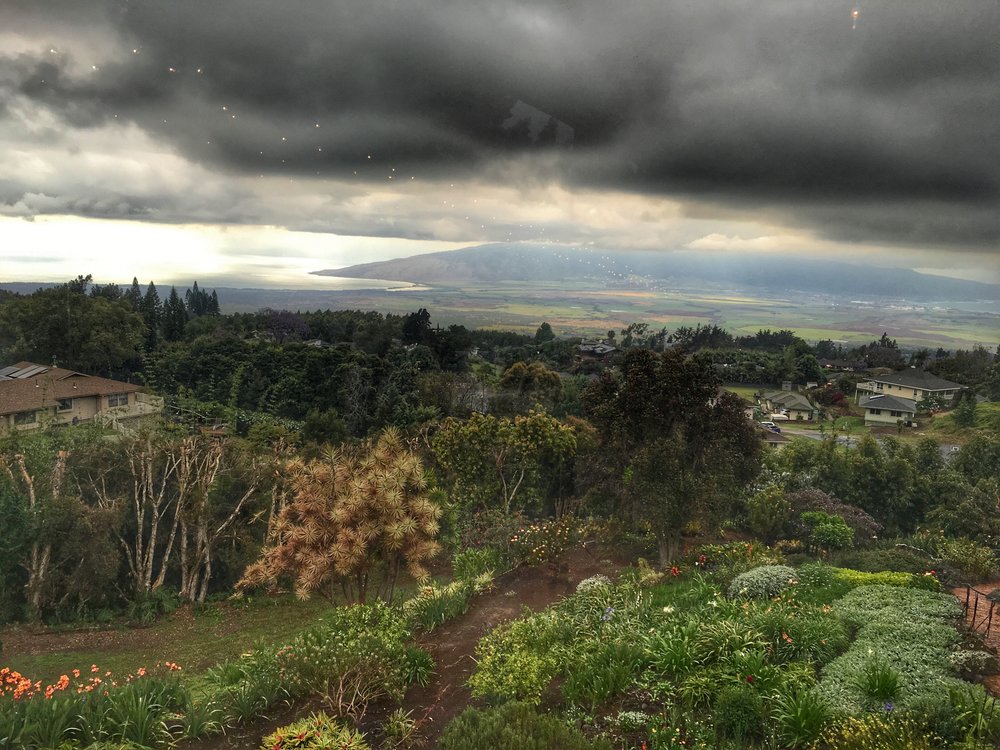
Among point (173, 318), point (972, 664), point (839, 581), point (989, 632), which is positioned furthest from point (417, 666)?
point (173, 318)

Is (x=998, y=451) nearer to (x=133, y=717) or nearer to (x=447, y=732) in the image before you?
(x=447, y=732)

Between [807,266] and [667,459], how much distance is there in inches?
1998

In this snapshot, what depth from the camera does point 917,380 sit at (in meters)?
31.6

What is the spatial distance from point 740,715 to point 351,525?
4950mm

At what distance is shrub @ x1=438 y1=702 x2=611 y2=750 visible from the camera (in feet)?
13.7

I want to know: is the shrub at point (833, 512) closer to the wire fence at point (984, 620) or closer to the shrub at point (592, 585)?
the wire fence at point (984, 620)

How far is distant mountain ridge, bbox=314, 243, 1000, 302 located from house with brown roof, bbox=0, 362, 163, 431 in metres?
23.4

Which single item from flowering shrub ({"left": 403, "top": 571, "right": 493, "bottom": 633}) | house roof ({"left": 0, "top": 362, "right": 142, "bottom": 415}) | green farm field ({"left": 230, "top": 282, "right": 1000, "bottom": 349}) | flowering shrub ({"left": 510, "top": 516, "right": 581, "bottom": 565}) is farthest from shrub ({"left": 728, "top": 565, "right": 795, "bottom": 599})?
green farm field ({"left": 230, "top": 282, "right": 1000, "bottom": 349})

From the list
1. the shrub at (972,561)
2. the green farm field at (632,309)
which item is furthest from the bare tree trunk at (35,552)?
the green farm field at (632,309)

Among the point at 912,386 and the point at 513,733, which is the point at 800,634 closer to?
the point at 513,733

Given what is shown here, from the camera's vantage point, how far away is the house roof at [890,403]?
2770 centimetres

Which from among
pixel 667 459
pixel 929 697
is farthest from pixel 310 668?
pixel 667 459

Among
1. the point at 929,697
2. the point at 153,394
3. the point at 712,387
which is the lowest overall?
the point at 153,394

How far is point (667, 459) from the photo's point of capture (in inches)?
383
